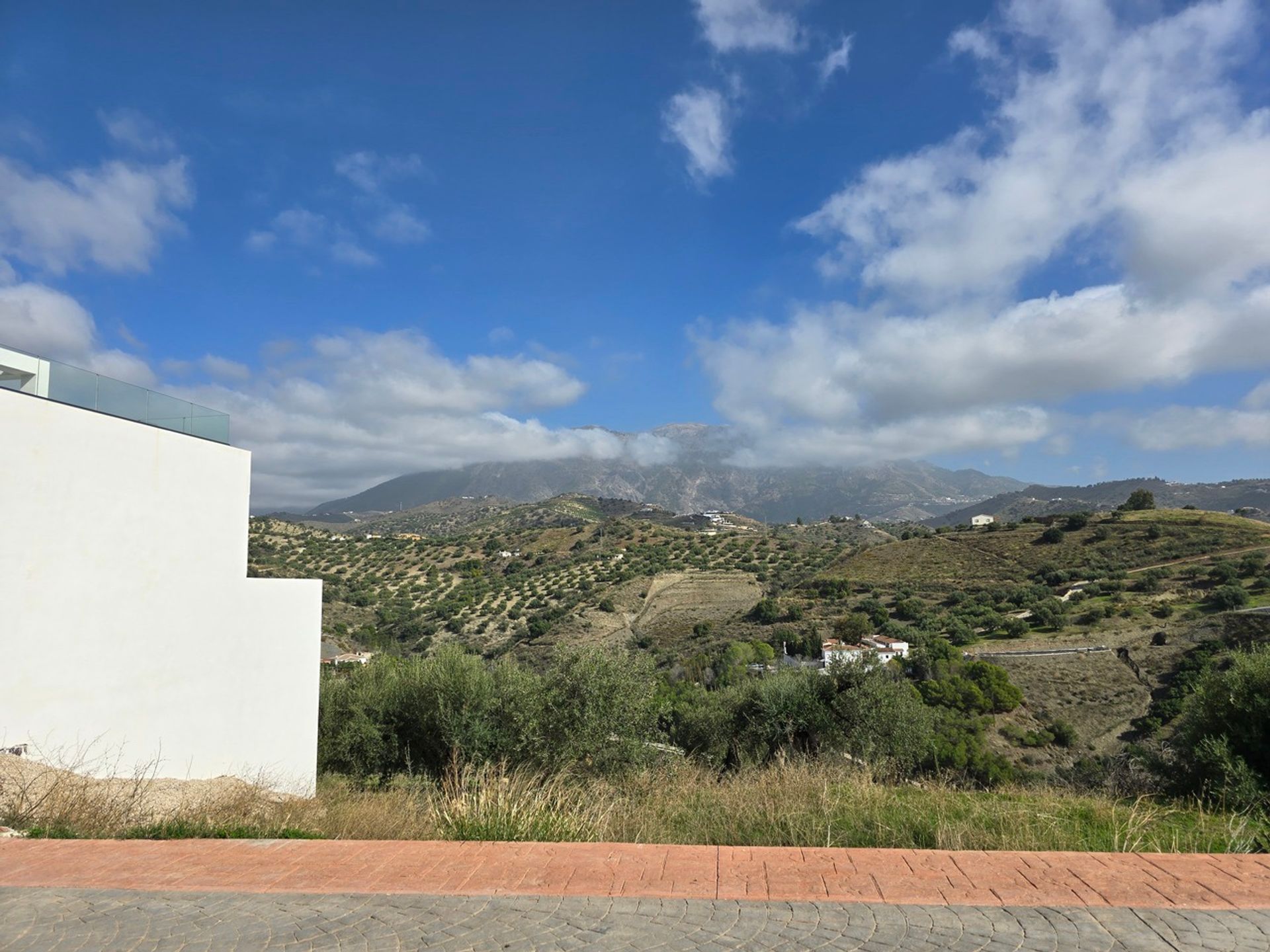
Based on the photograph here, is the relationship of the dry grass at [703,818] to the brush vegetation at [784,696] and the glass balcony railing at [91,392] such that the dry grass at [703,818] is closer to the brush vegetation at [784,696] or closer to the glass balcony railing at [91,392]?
→ the brush vegetation at [784,696]

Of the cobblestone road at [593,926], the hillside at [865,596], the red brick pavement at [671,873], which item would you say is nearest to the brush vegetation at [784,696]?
the hillside at [865,596]

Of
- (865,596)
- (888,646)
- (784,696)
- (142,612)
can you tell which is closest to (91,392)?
(142,612)

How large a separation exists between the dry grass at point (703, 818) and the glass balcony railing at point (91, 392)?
548 cm

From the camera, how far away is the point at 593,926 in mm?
3955

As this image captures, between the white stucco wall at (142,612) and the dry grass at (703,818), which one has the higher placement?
the white stucco wall at (142,612)

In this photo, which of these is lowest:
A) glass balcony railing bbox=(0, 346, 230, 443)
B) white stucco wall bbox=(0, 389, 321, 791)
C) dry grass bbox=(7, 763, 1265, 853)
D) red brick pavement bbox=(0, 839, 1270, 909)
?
dry grass bbox=(7, 763, 1265, 853)

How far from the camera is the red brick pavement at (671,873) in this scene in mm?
4258

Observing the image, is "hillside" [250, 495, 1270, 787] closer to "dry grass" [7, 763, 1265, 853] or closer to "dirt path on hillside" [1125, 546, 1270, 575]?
"dirt path on hillside" [1125, 546, 1270, 575]

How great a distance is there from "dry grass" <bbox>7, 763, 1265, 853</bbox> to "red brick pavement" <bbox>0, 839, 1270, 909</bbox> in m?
0.68

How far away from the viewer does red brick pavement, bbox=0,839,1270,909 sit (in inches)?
168

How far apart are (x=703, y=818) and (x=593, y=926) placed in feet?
10.3

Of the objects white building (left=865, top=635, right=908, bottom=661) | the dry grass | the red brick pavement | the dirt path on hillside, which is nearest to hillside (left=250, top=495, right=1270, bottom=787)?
the dirt path on hillside

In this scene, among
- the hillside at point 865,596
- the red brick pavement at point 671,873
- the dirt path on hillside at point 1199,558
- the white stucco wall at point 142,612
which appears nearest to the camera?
the red brick pavement at point 671,873

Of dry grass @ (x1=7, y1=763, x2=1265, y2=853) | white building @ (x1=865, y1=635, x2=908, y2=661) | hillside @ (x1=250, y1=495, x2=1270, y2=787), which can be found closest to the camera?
dry grass @ (x1=7, y1=763, x2=1265, y2=853)
